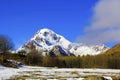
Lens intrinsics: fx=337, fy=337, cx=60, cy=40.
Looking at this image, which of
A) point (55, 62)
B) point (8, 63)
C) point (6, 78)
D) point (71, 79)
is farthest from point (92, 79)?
point (55, 62)

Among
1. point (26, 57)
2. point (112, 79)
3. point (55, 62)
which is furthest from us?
point (55, 62)

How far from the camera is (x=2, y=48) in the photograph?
135m

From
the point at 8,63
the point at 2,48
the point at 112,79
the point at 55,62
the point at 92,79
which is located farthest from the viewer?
the point at 55,62

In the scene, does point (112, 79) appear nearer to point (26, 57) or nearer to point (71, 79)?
point (71, 79)

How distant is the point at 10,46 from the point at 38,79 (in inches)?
3530

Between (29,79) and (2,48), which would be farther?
(2,48)

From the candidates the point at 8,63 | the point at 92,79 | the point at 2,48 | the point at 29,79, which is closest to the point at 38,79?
the point at 29,79

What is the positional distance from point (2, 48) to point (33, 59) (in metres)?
25.3

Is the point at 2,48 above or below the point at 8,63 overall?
above

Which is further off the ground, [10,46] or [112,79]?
[10,46]

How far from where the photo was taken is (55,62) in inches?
7338

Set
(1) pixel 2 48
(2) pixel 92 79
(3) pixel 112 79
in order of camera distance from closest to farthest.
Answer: (2) pixel 92 79 → (3) pixel 112 79 → (1) pixel 2 48

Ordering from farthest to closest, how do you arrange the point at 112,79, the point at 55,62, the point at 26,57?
the point at 55,62 → the point at 26,57 → the point at 112,79

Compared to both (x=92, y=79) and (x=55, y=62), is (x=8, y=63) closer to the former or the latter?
(x=92, y=79)
